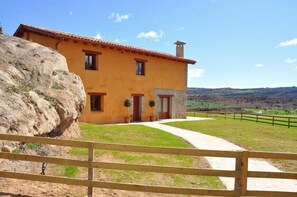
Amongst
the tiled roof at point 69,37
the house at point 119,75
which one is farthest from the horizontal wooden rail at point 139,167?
the house at point 119,75

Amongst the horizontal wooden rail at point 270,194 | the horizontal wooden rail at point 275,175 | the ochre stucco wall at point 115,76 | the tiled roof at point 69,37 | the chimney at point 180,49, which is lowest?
the horizontal wooden rail at point 270,194

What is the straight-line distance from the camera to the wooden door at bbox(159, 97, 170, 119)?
31.0m

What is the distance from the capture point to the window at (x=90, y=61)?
23.8 m

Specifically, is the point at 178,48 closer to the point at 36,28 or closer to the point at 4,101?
the point at 36,28

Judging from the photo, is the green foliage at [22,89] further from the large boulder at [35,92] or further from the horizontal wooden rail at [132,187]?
the horizontal wooden rail at [132,187]

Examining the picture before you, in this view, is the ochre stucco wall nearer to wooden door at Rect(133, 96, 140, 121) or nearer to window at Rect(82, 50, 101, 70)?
window at Rect(82, 50, 101, 70)

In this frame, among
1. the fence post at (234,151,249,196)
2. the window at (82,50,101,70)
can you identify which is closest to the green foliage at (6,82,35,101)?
the fence post at (234,151,249,196)

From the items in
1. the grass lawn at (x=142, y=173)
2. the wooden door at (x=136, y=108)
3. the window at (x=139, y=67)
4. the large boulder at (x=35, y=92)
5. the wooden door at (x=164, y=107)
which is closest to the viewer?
the grass lawn at (x=142, y=173)

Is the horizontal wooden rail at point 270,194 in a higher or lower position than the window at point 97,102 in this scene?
lower

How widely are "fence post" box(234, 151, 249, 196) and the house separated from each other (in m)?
18.2

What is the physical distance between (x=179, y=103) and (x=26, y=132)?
24354mm

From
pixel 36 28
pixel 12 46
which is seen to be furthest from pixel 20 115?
pixel 36 28

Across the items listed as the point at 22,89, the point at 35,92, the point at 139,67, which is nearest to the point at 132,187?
the point at 22,89

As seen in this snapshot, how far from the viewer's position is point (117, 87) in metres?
25.9
